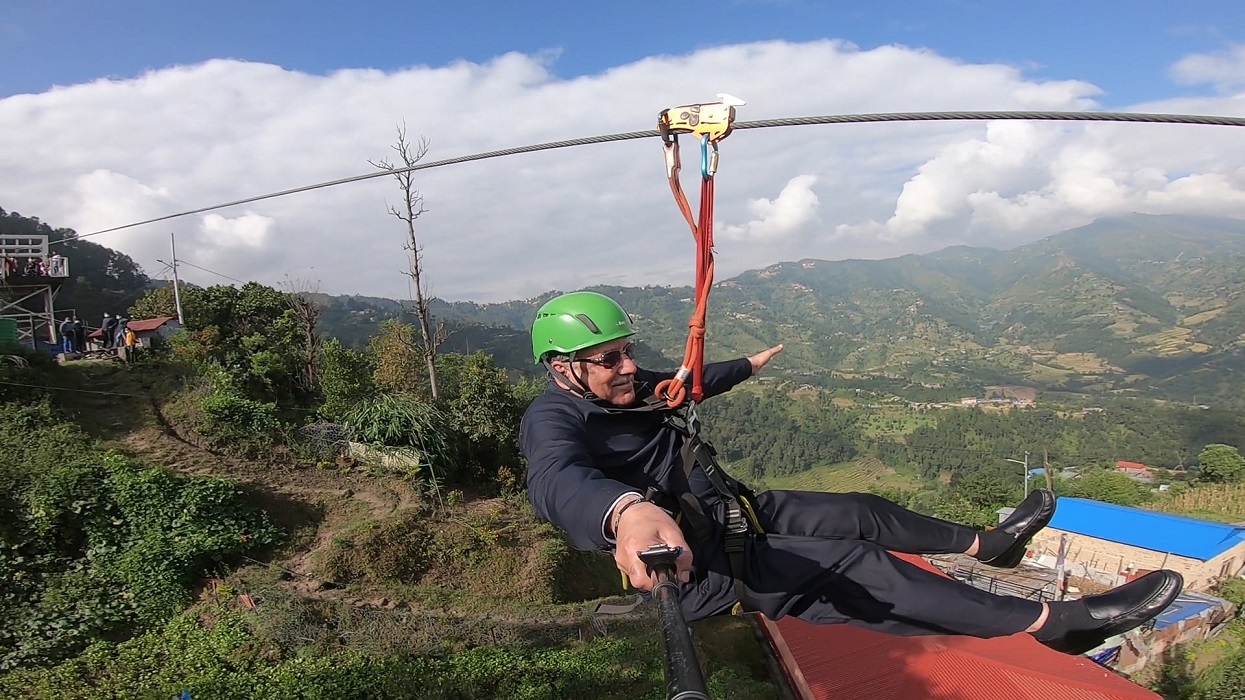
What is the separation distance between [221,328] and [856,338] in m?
197

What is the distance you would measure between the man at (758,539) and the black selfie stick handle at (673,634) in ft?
3.54

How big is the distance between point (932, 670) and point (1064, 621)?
735 cm

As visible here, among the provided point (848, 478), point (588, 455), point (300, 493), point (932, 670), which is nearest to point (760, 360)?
point (588, 455)

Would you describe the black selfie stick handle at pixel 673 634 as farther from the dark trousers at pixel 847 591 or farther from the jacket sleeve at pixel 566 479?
the dark trousers at pixel 847 591

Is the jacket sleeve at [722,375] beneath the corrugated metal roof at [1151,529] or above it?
above

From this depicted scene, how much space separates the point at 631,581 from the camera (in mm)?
1351

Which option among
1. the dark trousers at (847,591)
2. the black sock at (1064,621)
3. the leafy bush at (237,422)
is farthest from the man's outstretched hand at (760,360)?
the leafy bush at (237,422)

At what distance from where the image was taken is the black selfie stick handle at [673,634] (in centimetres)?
89

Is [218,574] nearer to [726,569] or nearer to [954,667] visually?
[726,569]

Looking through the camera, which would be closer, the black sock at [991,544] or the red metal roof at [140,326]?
the black sock at [991,544]

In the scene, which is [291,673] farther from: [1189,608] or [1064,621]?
[1189,608]

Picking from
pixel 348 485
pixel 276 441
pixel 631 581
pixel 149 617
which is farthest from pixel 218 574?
pixel 631 581

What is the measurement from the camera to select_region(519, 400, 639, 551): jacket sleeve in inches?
65.2

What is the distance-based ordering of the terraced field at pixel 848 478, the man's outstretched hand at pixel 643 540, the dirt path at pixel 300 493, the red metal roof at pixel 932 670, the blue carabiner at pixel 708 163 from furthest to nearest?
the terraced field at pixel 848 478 → the dirt path at pixel 300 493 → the red metal roof at pixel 932 670 → the blue carabiner at pixel 708 163 → the man's outstretched hand at pixel 643 540
